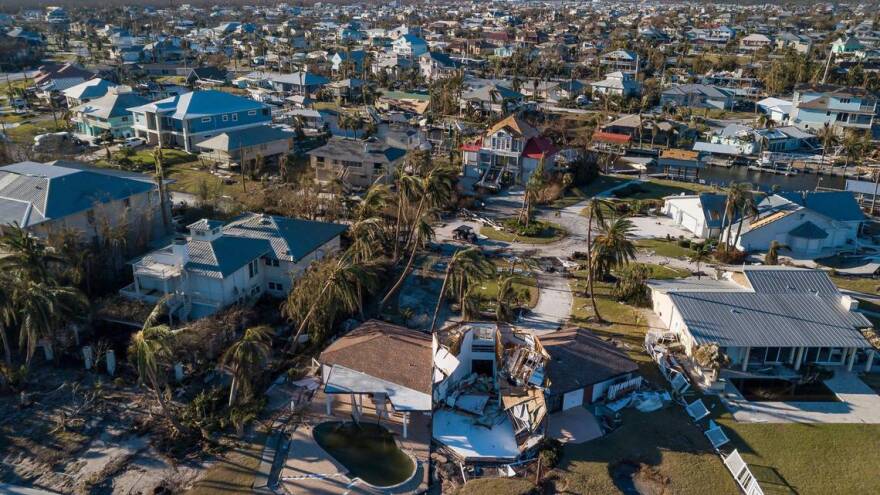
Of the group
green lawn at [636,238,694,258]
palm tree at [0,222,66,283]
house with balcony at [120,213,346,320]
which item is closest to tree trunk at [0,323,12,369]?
palm tree at [0,222,66,283]

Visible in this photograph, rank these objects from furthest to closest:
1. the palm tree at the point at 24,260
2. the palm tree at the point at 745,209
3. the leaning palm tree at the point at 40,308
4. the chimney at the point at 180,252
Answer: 1. the palm tree at the point at 745,209
2. the chimney at the point at 180,252
3. the palm tree at the point at 24,260
4. the leaning palm tree at the point at 40,308

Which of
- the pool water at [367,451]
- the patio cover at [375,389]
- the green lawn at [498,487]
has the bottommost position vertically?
the pool water at [367,451]

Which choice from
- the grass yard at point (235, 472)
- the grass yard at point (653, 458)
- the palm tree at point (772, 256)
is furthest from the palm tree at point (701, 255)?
the grass yard at point (235, 472)

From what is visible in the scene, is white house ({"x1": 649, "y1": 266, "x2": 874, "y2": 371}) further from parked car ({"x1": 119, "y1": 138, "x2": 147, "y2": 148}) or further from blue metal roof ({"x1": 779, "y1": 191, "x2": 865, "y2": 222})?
parked car ({"x1": 119, "y1": 138, "x2": 147, "y2": 148})

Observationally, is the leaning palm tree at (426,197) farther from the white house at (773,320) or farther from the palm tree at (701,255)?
the palm tree at (701,255)

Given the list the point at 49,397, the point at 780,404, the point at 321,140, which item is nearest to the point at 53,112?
the point at 321,140

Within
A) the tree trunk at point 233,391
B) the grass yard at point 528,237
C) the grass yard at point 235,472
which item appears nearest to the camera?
the grass yard at point 235,472
